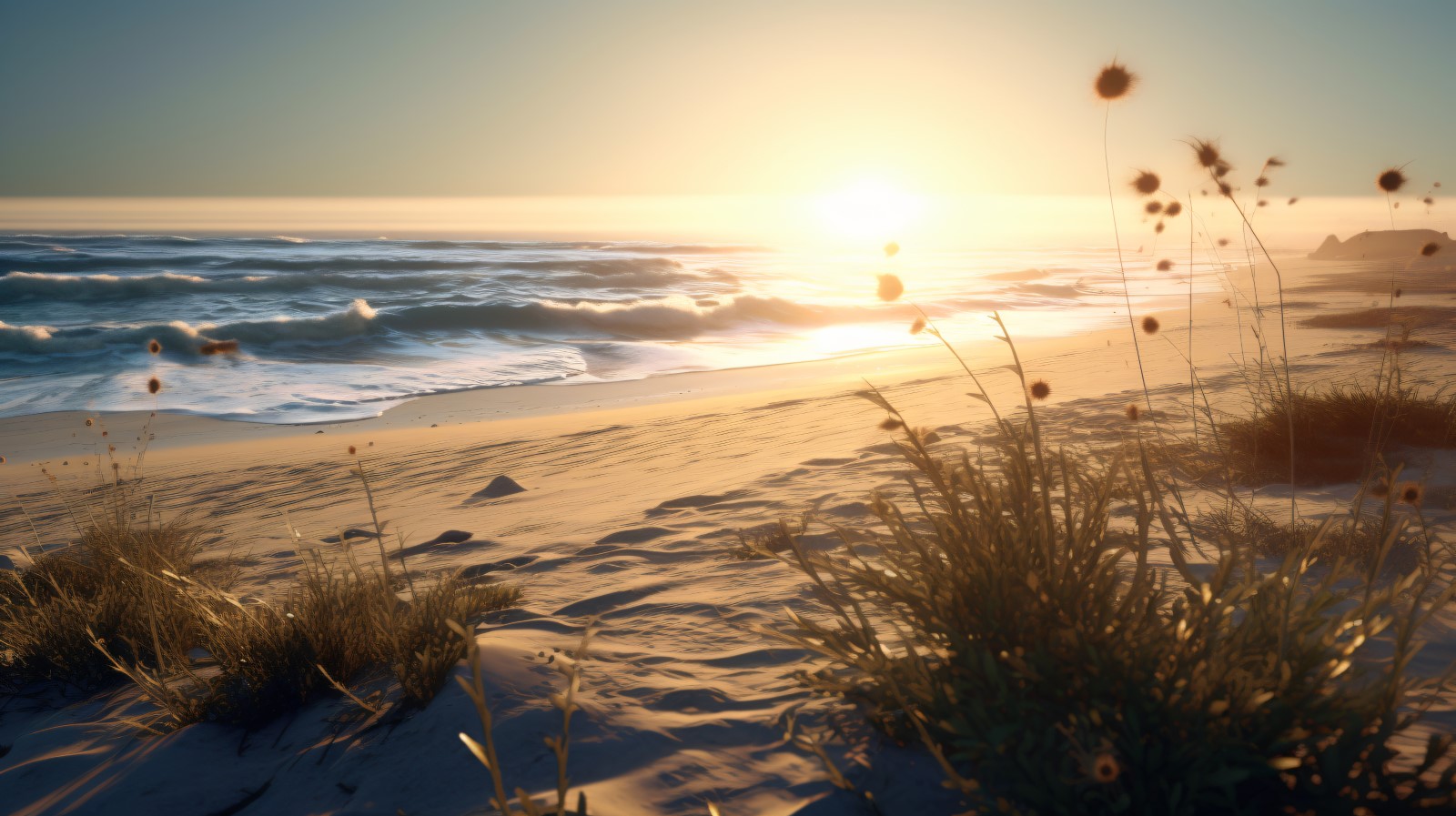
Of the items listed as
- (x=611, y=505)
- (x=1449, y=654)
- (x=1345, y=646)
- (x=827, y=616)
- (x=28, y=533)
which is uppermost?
(x=1345, y=646)

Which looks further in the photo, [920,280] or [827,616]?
[920,280]

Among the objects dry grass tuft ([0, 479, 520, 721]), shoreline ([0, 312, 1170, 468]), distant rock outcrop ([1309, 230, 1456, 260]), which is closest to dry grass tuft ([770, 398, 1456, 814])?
dry grass tuft ([0, 479, 520, 721])

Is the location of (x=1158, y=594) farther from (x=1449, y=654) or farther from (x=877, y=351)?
(x=877, y=351)

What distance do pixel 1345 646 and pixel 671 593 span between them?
2.30 meters

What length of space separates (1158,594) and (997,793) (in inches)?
21.5

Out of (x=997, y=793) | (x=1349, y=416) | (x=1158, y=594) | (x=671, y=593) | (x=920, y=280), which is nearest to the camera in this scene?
(x=997, y=793)

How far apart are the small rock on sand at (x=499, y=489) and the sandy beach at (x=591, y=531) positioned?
8 centimetres

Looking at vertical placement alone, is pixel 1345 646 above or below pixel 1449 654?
above

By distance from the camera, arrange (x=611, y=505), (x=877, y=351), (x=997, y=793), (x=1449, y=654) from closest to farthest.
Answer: (x=997, y=793), (x=1449, y=654), (x=611, y=505), (x=877, y=351)

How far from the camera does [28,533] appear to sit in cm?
545

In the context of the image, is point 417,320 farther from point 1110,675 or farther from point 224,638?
point 1110,675

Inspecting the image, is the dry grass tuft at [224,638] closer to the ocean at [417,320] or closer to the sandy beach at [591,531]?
the sandy beach at [591,531]

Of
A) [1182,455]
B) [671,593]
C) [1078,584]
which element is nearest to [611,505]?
[671,593]

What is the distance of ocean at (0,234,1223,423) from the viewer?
12.7 meters
